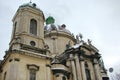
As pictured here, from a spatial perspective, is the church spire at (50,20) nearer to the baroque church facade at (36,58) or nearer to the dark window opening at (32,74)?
the baroque church facade at (36,58)

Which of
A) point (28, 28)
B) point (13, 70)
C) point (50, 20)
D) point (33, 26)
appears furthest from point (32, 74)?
point (50, 20)

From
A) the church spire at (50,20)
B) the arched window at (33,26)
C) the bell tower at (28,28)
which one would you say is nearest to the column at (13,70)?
the bell tower at (28,28)

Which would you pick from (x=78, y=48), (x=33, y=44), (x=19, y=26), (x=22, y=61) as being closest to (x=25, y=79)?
(x=22, y=61)

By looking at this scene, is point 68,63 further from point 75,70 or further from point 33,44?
point 33,44

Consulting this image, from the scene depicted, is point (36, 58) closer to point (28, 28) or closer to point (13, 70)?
point (13, 70)

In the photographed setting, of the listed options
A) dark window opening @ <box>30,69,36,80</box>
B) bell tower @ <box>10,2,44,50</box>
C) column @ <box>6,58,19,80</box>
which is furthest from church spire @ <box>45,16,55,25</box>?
column @ <box>6,58,19,80</box>

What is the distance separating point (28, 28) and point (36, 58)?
458cm

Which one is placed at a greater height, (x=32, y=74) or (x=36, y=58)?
(x=36, y=58)

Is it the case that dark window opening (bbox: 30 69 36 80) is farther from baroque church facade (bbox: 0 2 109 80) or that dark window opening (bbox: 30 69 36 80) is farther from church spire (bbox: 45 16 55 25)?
church spire (bbox: 45 16 55 25)

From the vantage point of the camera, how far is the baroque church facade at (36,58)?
22.6 metres

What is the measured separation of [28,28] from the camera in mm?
26359

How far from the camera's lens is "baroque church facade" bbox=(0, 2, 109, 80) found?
22562 millimetres

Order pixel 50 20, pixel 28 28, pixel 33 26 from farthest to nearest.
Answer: pixel 50 20
pixel 33 26
pixel 28 28

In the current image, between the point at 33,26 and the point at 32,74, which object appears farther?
the point at 33,26
